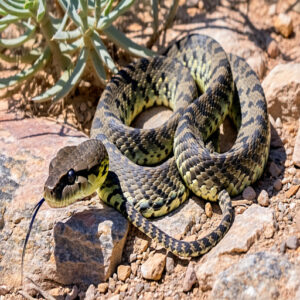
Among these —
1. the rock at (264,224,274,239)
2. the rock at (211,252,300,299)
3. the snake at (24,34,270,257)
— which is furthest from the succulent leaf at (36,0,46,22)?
→ the rock at (211,252,300,299)

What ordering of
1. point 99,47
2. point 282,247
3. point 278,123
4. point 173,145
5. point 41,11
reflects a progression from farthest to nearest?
point 99,47
point 278,123
point 41,11
point 173,145
point 282,247

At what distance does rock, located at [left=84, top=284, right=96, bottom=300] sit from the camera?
5.31 metres

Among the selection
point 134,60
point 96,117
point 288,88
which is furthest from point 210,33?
point 96,117

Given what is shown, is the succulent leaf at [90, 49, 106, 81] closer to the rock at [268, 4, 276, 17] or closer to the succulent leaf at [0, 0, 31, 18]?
the succulent leaf at [0, 0, 31, 18]

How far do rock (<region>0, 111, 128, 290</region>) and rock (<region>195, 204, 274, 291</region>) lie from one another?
3.20ft

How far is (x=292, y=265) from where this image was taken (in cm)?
475

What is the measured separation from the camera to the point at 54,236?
5.59 m

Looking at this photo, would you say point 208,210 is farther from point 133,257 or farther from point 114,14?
point 114,14

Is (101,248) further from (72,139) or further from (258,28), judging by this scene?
(258,28)

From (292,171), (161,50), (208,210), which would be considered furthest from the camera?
(161,50)

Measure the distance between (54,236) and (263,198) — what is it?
2298 mm

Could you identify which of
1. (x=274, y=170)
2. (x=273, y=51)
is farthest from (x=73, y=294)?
(x=273, y=51)

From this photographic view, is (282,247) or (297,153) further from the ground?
(297,153)

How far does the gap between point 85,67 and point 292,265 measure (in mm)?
4304
